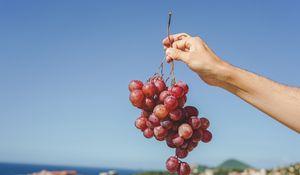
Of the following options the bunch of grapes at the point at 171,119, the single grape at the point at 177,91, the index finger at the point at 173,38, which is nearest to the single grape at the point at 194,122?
the bunch of grapes at the point at 171,119

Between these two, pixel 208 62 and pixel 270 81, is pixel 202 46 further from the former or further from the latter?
pixel 270 81

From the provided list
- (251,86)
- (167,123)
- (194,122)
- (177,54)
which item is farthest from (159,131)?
(251,86)

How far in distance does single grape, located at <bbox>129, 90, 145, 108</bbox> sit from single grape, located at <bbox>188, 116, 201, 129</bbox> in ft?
0.73

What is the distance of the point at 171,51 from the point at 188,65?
0.53 feet

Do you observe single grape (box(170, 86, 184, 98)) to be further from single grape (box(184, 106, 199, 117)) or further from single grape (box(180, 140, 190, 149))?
single grape (box(180, 140, 190, 149))

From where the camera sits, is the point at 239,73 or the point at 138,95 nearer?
the point at 239,73

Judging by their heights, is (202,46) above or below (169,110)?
above

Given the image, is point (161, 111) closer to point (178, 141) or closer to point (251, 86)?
point (178, 141)

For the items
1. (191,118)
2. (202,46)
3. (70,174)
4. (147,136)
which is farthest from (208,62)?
(70,174)

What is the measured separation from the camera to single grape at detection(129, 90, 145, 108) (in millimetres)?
2029

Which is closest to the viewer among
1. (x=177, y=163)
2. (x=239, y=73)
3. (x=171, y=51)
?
(x=239, y=73)

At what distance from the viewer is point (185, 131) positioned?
1.94 metres

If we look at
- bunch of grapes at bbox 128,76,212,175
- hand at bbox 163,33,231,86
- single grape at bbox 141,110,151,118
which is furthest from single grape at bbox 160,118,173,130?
hand at bbox 163,33,231,86

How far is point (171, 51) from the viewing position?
6.36ft
